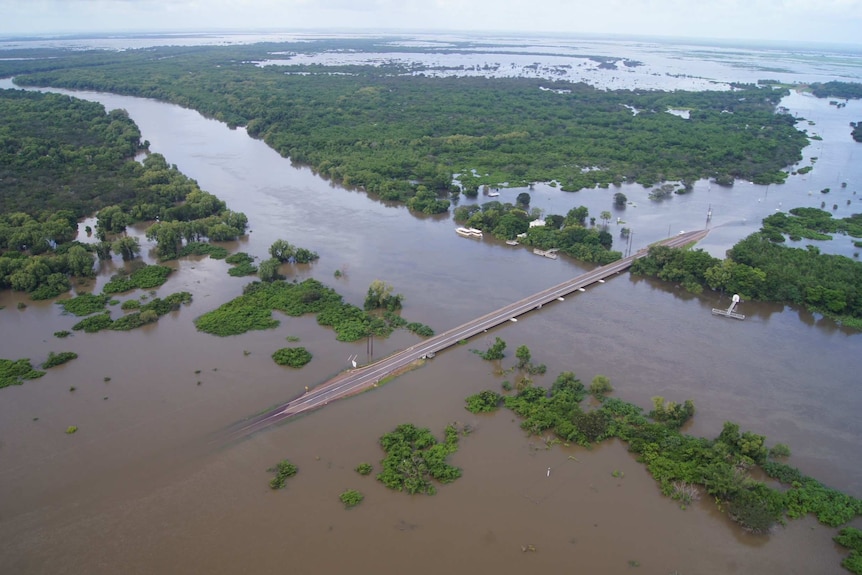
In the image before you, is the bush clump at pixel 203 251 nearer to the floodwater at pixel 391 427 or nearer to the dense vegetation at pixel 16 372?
the floodwater at pixel 391 427

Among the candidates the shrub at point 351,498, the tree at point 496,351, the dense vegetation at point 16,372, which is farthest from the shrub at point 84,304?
the tree at point 496,351

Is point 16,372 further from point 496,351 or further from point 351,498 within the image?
point 496,351

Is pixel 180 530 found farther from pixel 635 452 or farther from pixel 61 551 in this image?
pixel 635 452

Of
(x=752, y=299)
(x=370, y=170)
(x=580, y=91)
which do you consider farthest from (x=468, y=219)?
(x=580, y=91)

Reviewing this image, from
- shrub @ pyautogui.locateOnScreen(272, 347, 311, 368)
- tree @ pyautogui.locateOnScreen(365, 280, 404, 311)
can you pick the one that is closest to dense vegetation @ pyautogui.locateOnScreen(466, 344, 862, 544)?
shrub @ pyautogui.locateOnScreen(272, 347, 311, 368)

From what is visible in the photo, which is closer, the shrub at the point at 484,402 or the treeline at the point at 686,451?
the treeline at the point at 686,451

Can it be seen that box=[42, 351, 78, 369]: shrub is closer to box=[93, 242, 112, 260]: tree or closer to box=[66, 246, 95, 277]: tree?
box=[66, 246, 95, 277]: tree
